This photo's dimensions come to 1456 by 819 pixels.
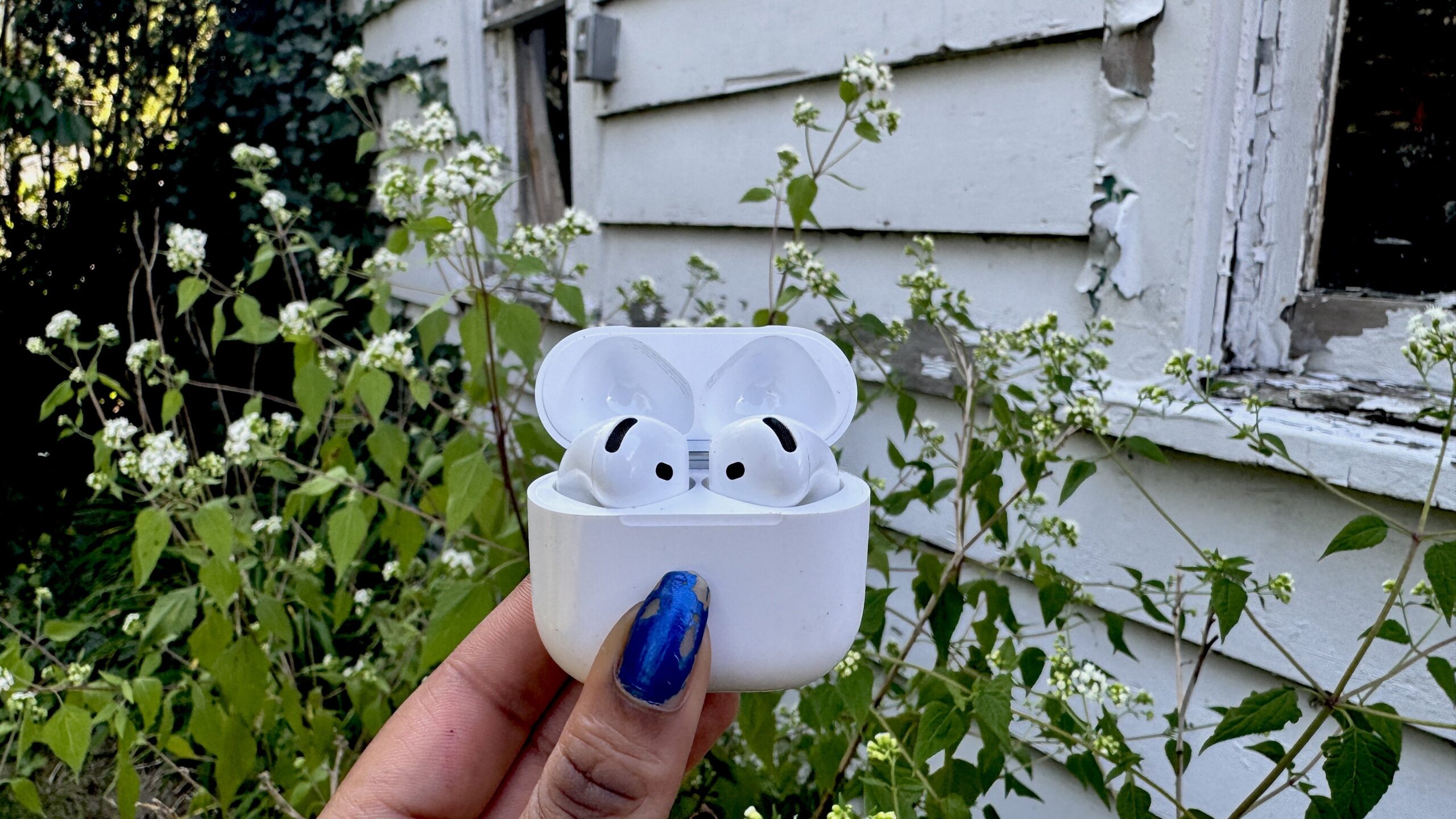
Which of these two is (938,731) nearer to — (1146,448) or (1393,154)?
(1146,448)

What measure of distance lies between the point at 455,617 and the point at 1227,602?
884 mm

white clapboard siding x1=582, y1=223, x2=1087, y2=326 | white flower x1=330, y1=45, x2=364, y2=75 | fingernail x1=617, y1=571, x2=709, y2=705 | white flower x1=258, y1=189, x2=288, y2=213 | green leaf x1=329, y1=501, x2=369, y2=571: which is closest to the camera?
fingernail x1=617, y1=571, x2=709, y2=705

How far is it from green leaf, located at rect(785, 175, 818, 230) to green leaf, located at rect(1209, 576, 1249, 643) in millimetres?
744

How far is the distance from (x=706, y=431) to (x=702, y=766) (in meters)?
0.83

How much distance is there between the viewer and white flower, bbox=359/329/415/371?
1252 millimetres

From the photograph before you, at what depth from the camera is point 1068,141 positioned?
4.60 feet

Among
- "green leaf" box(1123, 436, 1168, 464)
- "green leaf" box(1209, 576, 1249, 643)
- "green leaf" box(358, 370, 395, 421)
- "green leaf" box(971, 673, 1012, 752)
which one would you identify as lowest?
"green leaf" box(971, 673, 1012, 752)

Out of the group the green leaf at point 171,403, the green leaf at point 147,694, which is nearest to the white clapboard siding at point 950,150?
the green leaf at point 171,403

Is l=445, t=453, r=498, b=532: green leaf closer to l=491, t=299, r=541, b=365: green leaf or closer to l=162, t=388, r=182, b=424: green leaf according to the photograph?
l=491, t=299, r=541, b=365: green leaf

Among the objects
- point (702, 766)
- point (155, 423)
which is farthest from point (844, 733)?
point (155, 423)

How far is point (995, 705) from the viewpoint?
2.88 ft

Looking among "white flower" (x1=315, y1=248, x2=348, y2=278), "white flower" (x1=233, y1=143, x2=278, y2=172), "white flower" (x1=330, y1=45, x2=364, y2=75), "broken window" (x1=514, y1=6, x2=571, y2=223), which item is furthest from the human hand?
"broken window" (x1=514, y1=6, x2=571, y2=223)

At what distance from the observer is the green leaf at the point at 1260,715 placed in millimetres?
824

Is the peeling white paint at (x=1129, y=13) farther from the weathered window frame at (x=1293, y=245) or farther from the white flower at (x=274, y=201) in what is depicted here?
the white flower at (x=274, y=201)
